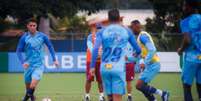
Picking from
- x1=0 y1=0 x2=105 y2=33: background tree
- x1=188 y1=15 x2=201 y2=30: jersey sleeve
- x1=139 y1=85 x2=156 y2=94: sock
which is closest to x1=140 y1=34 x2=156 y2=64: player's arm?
x1=139 y1=85 x2=156 y2=94: sock

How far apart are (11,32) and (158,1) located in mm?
17116

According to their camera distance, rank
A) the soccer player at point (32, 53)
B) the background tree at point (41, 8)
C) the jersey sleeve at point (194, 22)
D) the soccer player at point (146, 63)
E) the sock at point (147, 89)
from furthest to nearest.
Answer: the background tree at point (41, 8)
the soccer player at point (32, 53)
the sock at point (147, 89)
the soccer player at point (146, 63)
the jersey sleeve at point (194, 22)

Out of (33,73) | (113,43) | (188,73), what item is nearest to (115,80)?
(113,43)

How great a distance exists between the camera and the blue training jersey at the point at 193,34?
1280cm

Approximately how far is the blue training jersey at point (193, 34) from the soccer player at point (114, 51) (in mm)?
1171

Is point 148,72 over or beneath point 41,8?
beneath

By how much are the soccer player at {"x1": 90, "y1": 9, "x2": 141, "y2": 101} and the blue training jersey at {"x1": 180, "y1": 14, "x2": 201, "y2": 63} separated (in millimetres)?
1171

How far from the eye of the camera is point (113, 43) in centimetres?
1221

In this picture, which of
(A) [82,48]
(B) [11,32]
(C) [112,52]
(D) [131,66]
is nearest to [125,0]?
(B) [11,32]

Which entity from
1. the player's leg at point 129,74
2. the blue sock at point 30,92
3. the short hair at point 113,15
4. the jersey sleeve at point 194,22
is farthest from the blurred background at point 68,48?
the short hair at point 113,15

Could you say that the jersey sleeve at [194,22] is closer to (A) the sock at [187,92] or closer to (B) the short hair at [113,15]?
(A) the sock at [187,92]

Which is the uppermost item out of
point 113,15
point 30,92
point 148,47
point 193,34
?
point 113,15

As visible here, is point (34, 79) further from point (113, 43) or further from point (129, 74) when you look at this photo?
point (113, 43)

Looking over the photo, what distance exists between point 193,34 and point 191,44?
22 centimetres
